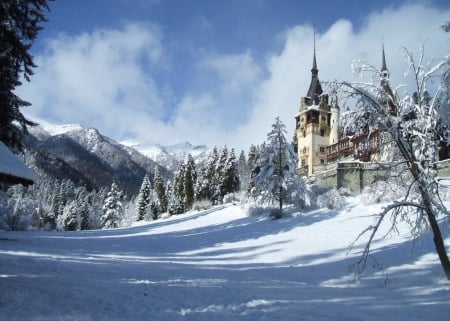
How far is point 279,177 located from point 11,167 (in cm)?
2743

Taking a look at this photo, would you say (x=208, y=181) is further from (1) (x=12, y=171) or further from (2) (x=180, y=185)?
(1) (x=12, y=171)

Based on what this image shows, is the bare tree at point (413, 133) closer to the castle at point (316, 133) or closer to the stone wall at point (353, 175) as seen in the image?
the stone wall at point (353, 175)

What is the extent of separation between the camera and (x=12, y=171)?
787 cm

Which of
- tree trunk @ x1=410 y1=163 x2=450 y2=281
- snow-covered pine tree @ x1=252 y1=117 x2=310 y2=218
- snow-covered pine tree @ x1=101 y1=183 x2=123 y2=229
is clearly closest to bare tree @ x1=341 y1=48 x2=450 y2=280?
tree trunk @ x1=410 y1=163 x2=450 y2=281

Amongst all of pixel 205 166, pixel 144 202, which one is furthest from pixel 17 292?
pixel 144 202

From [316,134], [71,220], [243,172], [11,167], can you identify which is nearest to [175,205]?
[71,220]

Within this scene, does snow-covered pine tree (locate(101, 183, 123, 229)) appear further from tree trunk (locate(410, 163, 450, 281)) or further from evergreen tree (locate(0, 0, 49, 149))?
tree trunk (locate(410, 163, 450, 281))

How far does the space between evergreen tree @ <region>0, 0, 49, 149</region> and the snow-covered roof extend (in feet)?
17.0

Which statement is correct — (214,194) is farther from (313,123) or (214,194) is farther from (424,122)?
(424,122)

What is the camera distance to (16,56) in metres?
13.0

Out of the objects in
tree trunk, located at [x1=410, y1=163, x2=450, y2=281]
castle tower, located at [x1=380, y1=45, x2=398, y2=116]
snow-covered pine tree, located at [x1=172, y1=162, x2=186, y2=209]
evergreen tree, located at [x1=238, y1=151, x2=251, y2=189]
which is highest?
evergreen tree, located at [x1=238, y1=151, x2=251, y2=189]

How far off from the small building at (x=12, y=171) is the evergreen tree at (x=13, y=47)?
5.27m

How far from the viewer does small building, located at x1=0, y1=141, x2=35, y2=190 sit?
7.76 m

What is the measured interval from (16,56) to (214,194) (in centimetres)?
5046
